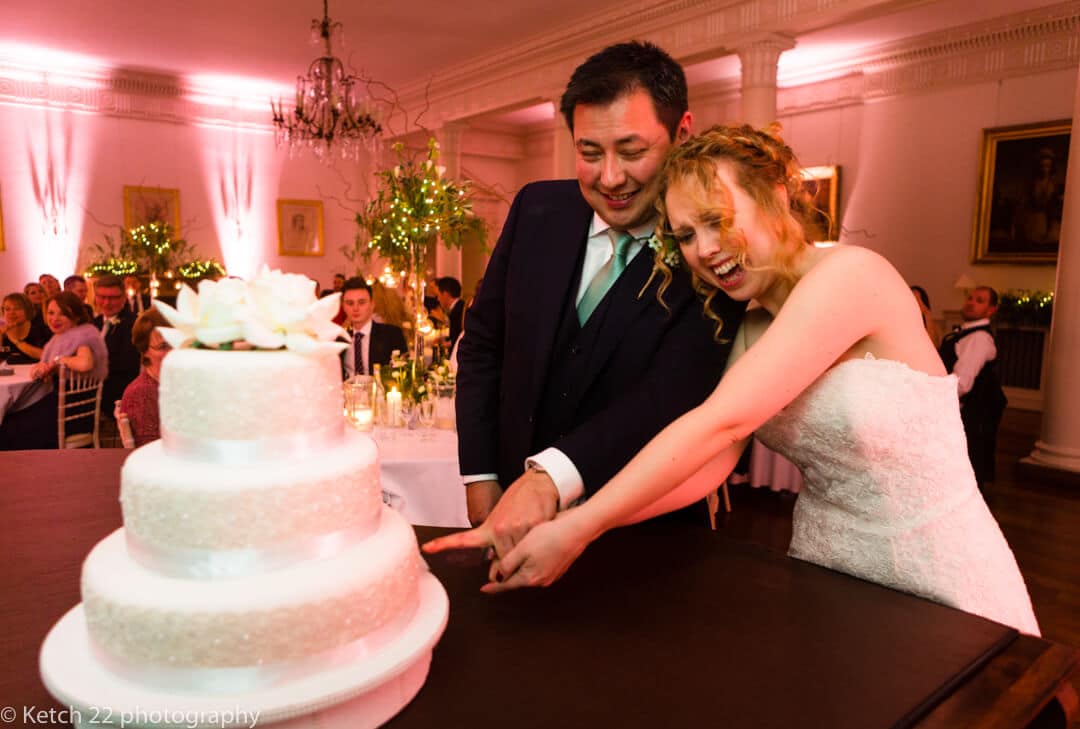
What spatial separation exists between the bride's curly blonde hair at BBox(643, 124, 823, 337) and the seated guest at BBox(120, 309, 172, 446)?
3.48 metres

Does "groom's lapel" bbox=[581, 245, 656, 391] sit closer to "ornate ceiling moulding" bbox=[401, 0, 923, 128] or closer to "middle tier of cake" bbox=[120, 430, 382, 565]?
"middle tier of cake" bbox=[120, 430, 382, 565]

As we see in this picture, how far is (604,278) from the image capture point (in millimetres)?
1836

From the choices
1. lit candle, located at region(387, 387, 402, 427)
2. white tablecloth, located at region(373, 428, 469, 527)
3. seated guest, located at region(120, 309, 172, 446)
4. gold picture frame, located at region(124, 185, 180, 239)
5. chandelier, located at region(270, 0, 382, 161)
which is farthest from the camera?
gold picture frame, located at region(124, 185, 180, 239)

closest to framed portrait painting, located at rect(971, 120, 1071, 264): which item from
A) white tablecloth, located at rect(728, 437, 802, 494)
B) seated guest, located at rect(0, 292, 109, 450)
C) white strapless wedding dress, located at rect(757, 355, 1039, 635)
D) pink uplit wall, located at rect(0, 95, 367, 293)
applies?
white tablecloth, located at rect(728, 437, 802, 494)

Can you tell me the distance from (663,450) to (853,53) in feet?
35.5

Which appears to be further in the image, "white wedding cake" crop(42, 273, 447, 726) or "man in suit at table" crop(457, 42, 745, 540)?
"man in suit at table" crop(457, 42, 745, 540)

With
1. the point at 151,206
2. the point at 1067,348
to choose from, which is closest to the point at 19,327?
the point at 151,206

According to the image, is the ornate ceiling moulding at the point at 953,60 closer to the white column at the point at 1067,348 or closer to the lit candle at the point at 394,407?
the white column at the point at 1067,348

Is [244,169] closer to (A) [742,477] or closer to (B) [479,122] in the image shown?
(B) [479,122]

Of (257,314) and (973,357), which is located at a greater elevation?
(257,314)

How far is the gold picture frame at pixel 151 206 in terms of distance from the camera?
42.5 ft

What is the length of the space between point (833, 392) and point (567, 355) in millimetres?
593

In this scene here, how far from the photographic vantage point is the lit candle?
13.4ft

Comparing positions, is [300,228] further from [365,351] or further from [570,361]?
[570,361]
